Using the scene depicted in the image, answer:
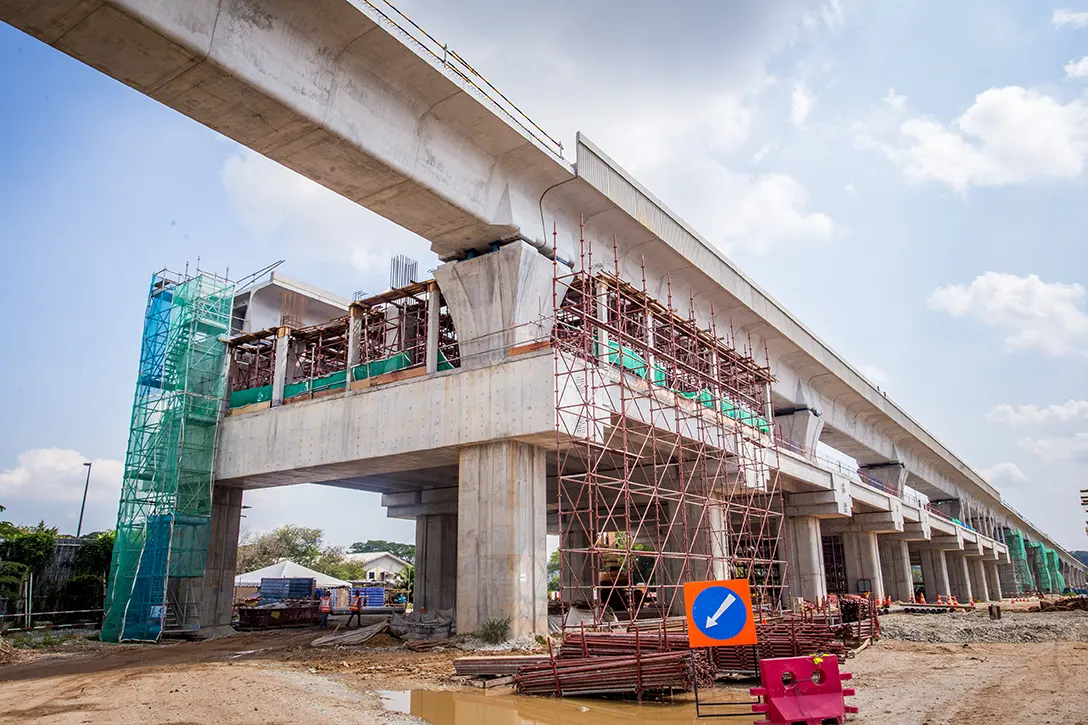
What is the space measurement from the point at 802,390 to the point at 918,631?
685 inches

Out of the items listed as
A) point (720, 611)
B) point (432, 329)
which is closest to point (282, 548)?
point (432, 329)

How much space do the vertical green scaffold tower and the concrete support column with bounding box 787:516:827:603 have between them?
2586 centimetres

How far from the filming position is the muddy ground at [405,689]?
385 inches

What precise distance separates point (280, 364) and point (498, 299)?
10250 mm

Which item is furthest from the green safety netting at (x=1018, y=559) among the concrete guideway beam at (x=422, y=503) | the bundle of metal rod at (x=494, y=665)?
the bundle of metal rod at (x=494, y=665)

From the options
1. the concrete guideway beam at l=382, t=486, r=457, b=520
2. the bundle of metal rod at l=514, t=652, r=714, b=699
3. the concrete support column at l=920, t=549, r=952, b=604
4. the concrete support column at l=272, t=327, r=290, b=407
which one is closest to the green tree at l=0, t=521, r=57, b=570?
the concrete support column at l=272, t=327, r=290, b=407

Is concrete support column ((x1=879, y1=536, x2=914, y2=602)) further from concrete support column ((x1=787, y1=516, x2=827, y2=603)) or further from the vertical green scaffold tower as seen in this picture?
the vertical green scaffold tower

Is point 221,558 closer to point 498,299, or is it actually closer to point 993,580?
point 498,299

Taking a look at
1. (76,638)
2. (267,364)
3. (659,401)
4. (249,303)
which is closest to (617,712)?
(659,401)

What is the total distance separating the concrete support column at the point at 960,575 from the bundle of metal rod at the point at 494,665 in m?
61.1

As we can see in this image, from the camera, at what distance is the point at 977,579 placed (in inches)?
2798

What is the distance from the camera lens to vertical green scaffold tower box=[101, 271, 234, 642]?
25.8 meters

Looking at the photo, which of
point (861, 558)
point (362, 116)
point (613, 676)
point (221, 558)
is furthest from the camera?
point (861, 558)

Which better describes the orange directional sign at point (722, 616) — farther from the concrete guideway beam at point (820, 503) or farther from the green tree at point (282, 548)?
the green tree at point (282, 548)
